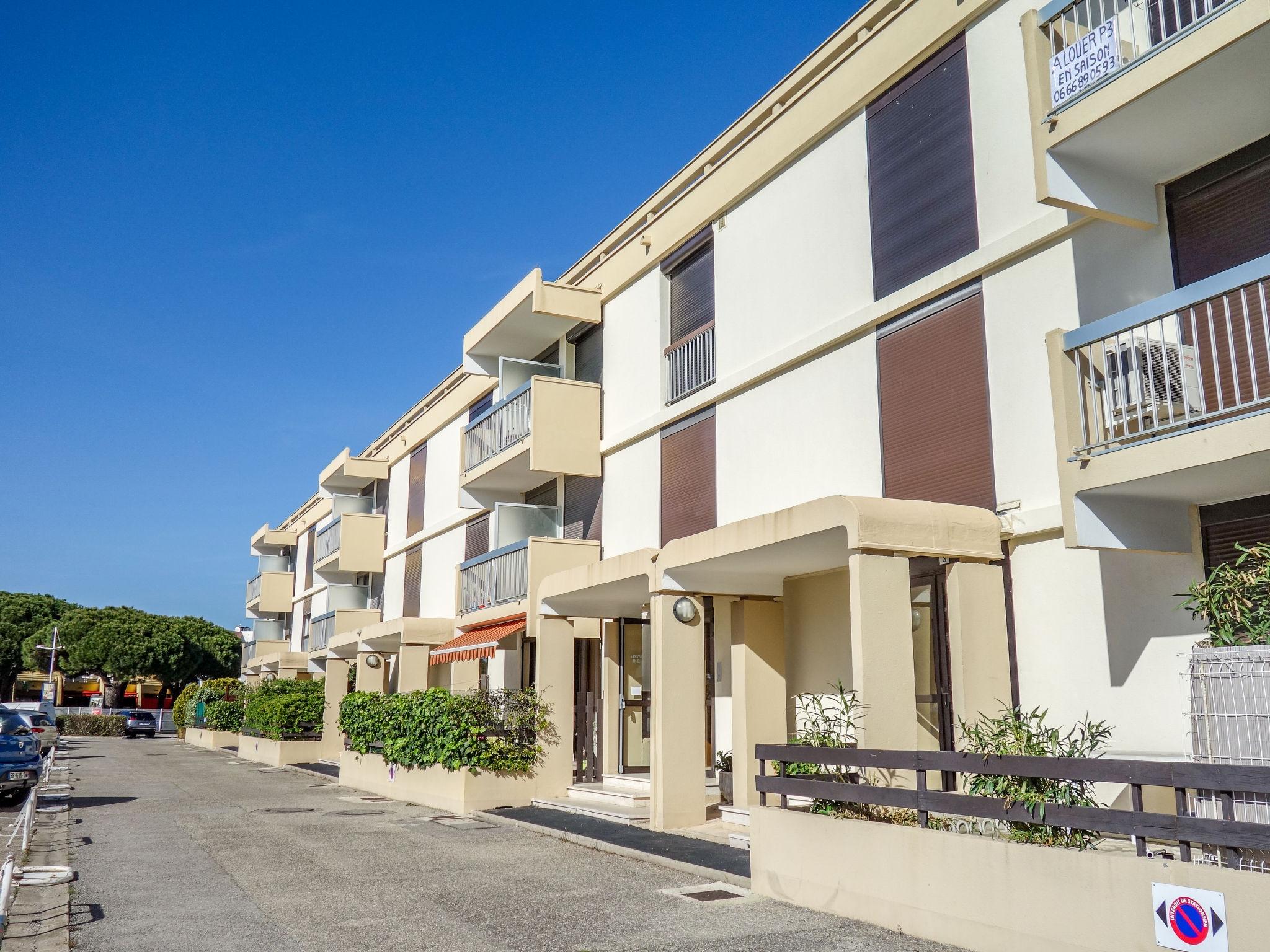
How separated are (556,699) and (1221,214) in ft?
37.0

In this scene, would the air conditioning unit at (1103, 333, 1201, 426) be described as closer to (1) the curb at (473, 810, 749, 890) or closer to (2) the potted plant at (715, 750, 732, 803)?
(1) the curb at (473, 810, 749, 890)

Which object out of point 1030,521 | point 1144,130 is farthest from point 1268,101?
point 1030,521

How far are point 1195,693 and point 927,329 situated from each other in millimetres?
5738

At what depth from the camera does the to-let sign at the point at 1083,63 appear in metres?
9.20

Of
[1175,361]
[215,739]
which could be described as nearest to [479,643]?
[1175,361]

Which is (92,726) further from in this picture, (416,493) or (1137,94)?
(1137,94)

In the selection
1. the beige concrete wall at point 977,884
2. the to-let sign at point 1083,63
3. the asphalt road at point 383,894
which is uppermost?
the to-let sign at point 1083,63

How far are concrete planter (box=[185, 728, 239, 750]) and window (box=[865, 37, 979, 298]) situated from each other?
32188 millimetres

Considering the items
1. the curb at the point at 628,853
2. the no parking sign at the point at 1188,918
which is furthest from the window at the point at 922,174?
the no parking sign at the point at 1188,918

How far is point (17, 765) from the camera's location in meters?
17.8

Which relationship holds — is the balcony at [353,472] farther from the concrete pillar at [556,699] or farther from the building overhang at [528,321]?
the concrete pillar at [556,699]

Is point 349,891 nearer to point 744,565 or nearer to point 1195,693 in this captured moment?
point 744,565

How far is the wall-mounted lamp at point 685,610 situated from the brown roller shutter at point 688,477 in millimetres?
2705

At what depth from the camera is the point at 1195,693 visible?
7379 mm
